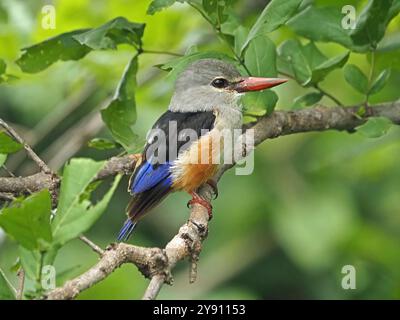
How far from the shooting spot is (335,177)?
5590mm

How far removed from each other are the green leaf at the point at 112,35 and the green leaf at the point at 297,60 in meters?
0.60

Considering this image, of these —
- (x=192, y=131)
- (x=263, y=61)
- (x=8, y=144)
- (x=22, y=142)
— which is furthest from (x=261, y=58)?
(x=8, y=144)

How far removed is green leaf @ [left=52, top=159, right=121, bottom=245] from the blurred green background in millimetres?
2205

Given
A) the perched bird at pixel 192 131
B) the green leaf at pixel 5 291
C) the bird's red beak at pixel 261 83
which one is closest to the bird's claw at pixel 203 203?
the perched bird at pixel 192 131

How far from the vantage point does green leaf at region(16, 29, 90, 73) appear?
3.48m

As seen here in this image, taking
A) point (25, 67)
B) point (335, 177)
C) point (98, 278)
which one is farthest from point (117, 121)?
point (335, 177)

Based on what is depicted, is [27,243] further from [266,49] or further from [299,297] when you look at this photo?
[299,297]

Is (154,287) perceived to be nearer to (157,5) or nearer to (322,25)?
(157,5)

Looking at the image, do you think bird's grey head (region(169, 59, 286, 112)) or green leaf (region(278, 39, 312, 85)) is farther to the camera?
bird's grey head (region(169, 59, 286, 112))

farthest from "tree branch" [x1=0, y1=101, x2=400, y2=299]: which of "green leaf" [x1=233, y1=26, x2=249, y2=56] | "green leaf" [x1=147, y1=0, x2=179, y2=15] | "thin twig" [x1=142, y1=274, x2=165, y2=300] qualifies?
"green leaf" [x1=147, y1=0, x2=179, y2=15]

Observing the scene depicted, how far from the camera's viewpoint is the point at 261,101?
3475 mm

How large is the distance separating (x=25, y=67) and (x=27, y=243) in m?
1.60

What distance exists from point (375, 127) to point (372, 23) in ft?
1.31

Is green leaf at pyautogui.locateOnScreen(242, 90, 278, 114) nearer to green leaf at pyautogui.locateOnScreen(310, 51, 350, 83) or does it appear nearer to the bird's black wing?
green leaf at pyautogui.locateOnScreen(310, 51, 350, 83)
